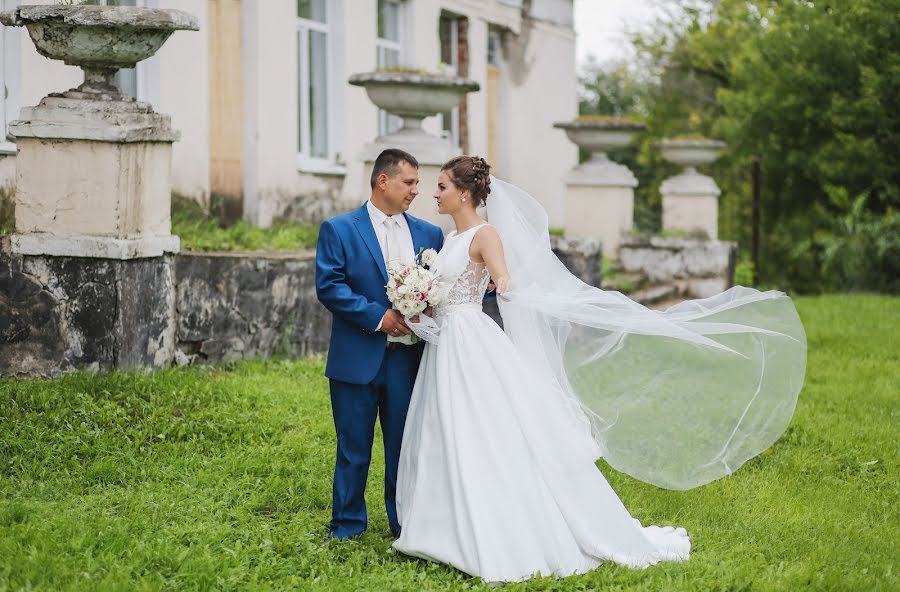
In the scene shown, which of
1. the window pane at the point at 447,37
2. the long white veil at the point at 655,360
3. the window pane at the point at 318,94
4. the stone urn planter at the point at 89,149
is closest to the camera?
the long white veil at the point at 655,360

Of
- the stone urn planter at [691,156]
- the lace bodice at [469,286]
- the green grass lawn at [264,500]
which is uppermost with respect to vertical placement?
the stone urn planter at [691,156]

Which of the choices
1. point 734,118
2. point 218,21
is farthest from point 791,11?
point 218,21

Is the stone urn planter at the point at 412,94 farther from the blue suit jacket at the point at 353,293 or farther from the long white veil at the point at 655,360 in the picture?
the blue suit jacket at the point at 353,293

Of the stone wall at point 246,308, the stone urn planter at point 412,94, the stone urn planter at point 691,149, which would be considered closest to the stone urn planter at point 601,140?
the stone urn planter at point 691,149

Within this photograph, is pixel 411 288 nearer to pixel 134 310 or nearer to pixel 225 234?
pixel 134 310

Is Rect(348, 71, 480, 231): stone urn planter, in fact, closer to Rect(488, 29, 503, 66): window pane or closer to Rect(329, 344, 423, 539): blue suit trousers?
Rect(329, 344, 423, 539): blue suit trousers

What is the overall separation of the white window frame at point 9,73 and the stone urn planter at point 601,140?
759cm

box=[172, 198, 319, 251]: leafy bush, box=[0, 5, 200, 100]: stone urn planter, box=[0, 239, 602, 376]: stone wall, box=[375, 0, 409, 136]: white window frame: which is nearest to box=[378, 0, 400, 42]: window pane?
box=[375, 0, 409, 136]: white window frame

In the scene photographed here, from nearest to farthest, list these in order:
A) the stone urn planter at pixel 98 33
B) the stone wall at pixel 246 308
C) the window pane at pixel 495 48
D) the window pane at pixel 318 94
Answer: the stone urn planter at pixel 98 33, the stone wall at pixel 246 308, the window pane at pixel 318 94, the window pane at pixel 495 48

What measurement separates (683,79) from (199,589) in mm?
23793

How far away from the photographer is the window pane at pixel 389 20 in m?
14.7

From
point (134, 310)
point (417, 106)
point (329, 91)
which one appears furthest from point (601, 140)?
point (134, 310)

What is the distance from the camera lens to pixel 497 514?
16.6 ft

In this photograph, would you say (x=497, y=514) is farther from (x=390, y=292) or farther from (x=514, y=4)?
(x=514, y=4)
